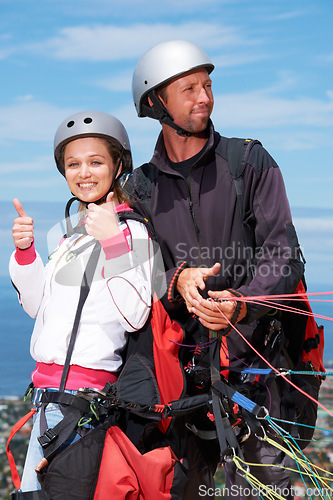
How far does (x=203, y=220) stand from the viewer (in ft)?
12.6

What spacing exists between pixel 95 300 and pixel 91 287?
0.08 m

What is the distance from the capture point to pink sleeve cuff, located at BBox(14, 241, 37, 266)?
3.48m

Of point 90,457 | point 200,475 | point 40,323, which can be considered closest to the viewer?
point 90,457

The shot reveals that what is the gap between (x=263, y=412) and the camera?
360 cm

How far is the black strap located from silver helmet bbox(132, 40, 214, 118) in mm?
1269

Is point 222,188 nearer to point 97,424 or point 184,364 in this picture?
point 184,364

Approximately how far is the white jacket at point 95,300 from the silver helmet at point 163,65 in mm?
1127

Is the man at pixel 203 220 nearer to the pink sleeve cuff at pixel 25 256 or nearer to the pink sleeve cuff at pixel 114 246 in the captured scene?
the pink sleeve cuff at pixel 114 246

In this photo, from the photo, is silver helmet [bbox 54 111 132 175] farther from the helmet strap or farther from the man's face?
the man's face

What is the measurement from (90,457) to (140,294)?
96 cm

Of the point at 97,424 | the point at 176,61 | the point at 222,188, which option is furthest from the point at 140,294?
the point at 176,61

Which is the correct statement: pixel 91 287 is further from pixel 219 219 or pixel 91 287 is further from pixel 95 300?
pixel 219 219

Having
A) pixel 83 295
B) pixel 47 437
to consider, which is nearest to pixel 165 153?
pixel 83 295

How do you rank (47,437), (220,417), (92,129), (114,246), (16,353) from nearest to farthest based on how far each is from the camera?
(47,437) < (114,246) < (220,417) < (92,129) < (16,353)
